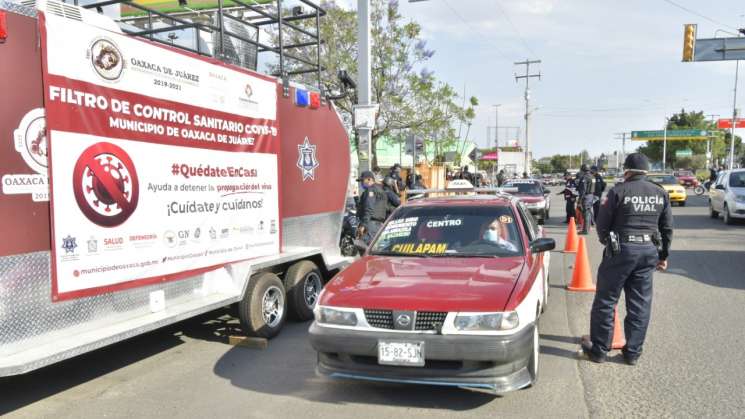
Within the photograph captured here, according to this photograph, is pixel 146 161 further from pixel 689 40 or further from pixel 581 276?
pixel 689 40

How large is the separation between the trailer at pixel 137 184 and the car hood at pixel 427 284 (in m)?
1.50

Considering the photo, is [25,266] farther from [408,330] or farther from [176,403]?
[408,330]

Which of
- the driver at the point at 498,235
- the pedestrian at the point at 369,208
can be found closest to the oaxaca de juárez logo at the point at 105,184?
the driver at the point at 498,235

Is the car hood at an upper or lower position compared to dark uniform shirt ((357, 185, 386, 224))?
lower

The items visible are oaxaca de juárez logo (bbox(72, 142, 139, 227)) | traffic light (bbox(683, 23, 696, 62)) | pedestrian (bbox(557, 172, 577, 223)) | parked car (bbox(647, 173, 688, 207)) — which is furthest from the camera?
parked car (bbox(647, 173, 688, 207))

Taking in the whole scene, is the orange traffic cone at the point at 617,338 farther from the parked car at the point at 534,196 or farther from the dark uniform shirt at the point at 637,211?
the parked car at the point at 534,196

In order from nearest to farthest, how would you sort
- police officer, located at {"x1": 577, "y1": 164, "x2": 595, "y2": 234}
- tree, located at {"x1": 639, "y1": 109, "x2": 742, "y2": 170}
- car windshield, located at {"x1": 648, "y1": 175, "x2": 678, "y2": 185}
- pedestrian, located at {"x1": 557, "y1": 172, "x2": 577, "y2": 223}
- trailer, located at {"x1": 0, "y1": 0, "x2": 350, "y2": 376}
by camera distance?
1. trailer, located at {"x1": 0, "y1": 0, "x2": 350, "y2": 376}
2. police officer, located at {"x1": 577, "y1": 164, "x2": 595, "y2": 234}
3. pedestrian, located at {"x1": 557, "y1": 172, "x2": 577, "y2": 223}
4. car windshield, located at {"x1": 648, "y1": 175, "x2": 678, "y2": 185}
5. tree, located at {"x1": 639, "y1": 109, "x2": 742, "y2": 170}

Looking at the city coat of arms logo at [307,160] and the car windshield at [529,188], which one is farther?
the car windshield at [529,188]

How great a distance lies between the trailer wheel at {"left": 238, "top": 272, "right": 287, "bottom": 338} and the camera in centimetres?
575

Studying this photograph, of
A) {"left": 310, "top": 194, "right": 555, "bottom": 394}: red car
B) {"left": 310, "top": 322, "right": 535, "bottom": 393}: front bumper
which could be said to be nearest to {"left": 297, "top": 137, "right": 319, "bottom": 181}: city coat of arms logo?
{"left": 310, "top": 194, "right": 555, "bottom": 394}: red car

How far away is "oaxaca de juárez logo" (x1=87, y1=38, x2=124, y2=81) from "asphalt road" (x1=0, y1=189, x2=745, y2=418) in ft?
8.37

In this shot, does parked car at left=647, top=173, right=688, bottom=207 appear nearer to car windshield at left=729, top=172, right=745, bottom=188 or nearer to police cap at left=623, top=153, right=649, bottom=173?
car windshield at left=729, top=172, right=745, bottom=188

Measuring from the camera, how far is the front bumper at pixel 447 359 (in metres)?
3.83

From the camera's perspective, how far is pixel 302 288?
6684 millimetres
